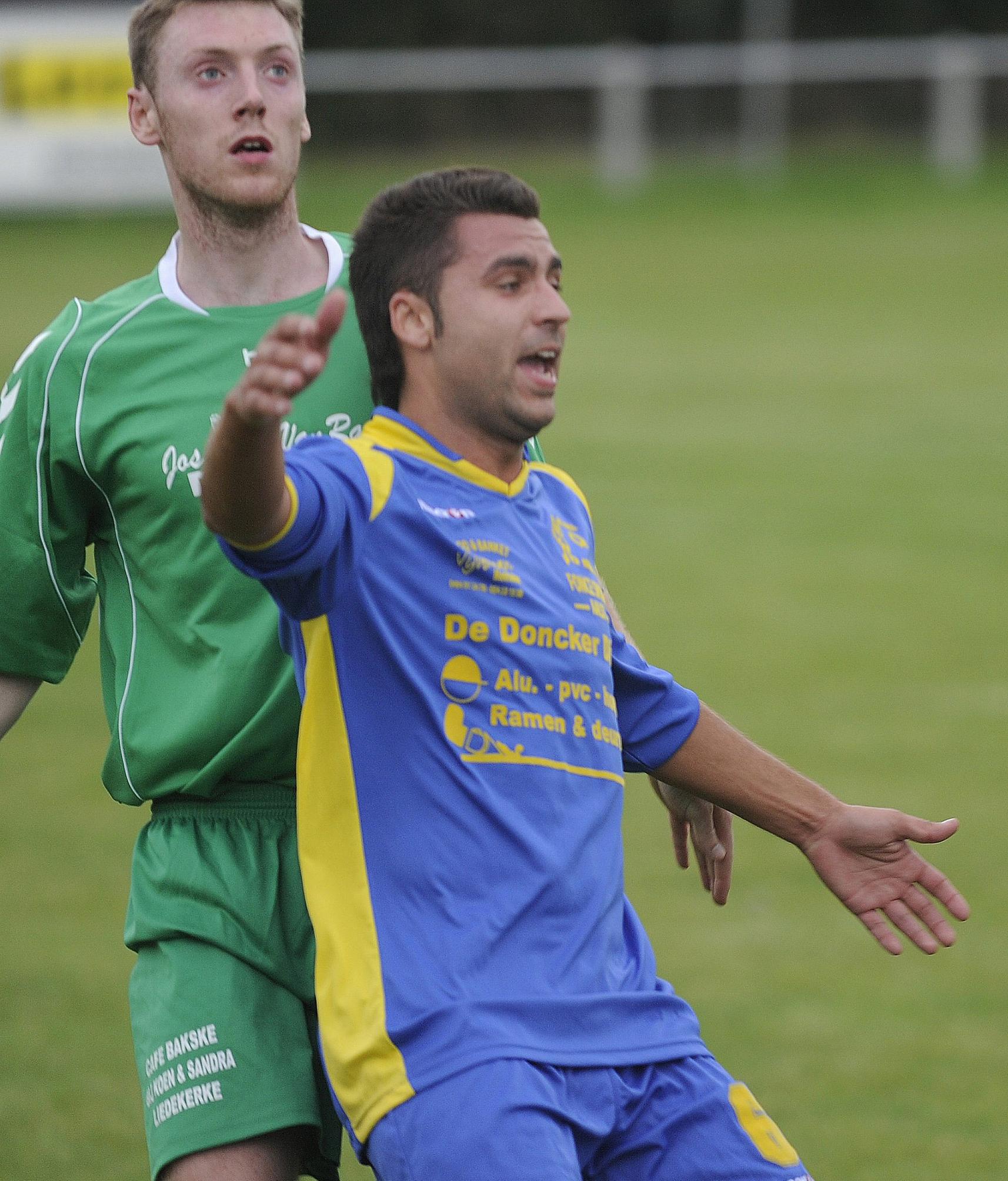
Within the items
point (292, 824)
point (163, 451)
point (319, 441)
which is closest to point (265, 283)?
point (163, 451)

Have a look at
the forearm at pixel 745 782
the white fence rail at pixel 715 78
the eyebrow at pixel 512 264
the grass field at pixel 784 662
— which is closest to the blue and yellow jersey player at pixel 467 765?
the eyebrow at pixel 512 264

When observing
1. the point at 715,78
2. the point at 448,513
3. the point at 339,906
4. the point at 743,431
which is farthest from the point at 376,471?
the point at 715,78

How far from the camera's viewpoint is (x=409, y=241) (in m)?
2.97

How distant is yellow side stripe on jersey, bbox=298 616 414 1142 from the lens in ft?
8.92

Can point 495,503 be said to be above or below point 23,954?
above

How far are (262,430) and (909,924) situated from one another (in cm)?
147

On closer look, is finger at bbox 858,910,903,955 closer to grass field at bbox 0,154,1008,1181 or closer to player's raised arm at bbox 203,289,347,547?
player's raised arm at bbox 203,289,347,547

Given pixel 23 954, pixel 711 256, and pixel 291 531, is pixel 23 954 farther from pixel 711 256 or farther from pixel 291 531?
pixel 711 256

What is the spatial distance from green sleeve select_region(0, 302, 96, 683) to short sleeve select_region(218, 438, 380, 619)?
28.0 inches

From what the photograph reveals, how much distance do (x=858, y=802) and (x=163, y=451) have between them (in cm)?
453

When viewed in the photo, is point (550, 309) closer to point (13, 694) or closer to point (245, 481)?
point (245, 481)

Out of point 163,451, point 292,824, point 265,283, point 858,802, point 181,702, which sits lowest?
point 858,802

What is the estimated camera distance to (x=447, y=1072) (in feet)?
8.71

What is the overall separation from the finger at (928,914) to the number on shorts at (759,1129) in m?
0.50
